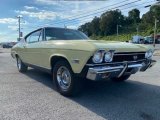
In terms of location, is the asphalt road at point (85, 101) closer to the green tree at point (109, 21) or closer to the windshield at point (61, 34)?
the windshield at point (61, 34)

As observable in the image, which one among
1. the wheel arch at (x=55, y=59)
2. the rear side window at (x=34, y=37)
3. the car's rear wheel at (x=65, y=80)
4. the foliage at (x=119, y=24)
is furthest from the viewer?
the foliage at (x=119, y=24)

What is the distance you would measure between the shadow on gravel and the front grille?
831mm

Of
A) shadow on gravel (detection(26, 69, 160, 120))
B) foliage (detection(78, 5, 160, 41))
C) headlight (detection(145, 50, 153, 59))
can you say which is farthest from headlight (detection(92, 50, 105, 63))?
foliage (detection(78, 5, 160, 41))

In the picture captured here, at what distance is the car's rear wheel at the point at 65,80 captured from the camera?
17.1 feet

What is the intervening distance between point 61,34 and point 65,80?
166cm

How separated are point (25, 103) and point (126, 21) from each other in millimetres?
98555

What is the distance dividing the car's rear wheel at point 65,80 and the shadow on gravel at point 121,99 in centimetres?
21

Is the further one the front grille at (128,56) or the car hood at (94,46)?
the front grille at (128,56)

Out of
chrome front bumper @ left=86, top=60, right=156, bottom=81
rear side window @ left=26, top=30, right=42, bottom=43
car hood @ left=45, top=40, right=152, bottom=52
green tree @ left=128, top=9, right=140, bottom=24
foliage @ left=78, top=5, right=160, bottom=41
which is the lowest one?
chrome front bumper @ left=86, top=60, right=156, bottom=81

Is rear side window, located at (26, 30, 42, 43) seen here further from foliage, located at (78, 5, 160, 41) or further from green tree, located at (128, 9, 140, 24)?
green tree, located at (128, 9, 140, 24)

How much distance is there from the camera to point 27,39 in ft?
26.0

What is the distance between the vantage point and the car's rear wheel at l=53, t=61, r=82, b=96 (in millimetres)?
5223

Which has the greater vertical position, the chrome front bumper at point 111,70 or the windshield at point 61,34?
the windshield at point 61,34

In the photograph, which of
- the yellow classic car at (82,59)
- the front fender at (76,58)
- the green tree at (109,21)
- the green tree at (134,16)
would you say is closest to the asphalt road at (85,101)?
the yellow classic car at (82,59)
